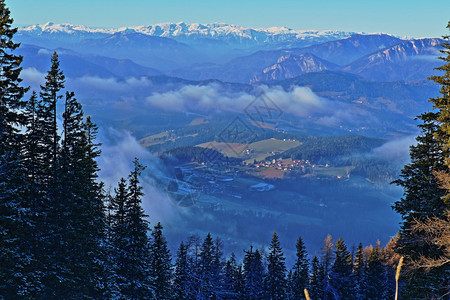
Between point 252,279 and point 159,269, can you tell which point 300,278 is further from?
point 159,269

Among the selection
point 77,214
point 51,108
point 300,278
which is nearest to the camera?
point 77,214

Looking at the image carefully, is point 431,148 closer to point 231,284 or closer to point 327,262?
point 231,284

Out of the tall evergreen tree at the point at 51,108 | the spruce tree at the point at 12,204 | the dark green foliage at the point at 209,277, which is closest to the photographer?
the spruce tree at the point at 12,204

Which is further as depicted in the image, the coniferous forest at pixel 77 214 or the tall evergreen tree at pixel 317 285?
the tall evergreen tree at pixel 317 285

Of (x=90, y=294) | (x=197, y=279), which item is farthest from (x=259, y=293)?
(x=90, y=294)

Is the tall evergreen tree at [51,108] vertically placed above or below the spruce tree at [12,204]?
above

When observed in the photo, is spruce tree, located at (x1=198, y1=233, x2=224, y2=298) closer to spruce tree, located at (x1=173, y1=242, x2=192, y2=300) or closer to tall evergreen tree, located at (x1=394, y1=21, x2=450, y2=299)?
spruce tree, located at (x1=173, y1=242, x2=192, y2=300)

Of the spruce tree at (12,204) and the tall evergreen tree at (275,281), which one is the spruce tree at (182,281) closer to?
the tall evergreen tree at (275,281)

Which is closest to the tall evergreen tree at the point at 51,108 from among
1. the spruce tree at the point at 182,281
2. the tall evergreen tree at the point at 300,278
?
the spruce tree at the point at 182,281

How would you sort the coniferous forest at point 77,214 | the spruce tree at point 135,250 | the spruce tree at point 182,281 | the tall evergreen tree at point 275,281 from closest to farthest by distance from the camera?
the coniferous forest at point 77,214
the spruce tree at point 135,250
the spruce tree at point 182,281
the tall evergreen tree at point 275,281

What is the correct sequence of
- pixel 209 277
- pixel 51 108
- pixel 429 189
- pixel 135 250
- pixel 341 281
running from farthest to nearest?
pixel 341 281
pixel 209 277
pixel 135 250
pixel 51 108
pixel 429 189

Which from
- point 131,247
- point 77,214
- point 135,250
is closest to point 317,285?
point 135,250

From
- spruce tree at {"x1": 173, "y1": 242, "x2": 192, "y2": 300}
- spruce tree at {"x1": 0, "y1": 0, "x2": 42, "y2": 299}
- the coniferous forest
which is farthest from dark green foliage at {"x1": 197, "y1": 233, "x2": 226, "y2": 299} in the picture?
spruce tree at {"x1": 0, "y1": 0, "x2": 42, "y2": 299}
